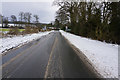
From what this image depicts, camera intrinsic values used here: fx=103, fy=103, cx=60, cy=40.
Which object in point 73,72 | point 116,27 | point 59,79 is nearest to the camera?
point 59,79

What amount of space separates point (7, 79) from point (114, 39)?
11147 millimetres

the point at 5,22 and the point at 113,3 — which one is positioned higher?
the point at 5,22

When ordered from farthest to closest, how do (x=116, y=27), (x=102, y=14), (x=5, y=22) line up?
(x=5, y=22), (x=102, y=14), (x=116, y=27)

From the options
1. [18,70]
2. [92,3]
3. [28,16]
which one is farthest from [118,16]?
[28,16]

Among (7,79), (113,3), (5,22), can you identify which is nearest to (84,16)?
(113,3)

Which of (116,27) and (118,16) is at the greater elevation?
(118,16)

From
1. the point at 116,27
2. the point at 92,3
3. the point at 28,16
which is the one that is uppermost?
the point at 28,16

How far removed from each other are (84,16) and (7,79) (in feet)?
65.7

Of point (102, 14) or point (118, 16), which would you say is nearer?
point (118, 16)

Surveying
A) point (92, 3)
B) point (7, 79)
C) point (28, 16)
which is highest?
point (28, 16)

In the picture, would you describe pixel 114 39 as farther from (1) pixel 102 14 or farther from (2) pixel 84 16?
(2) pixel 84 16

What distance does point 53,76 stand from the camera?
4.23 m

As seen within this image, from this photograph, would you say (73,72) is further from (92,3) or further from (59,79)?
(92,3)

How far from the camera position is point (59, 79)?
4.00 metres
